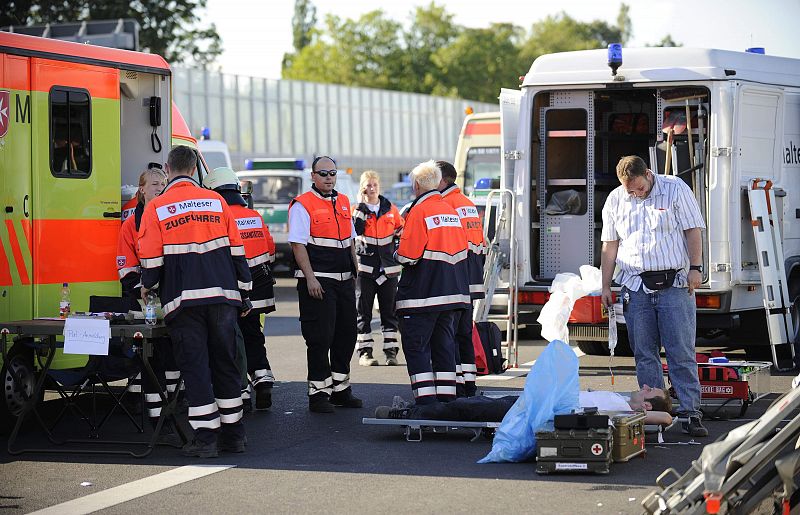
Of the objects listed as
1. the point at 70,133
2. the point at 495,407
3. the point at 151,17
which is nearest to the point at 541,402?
the point at 495,407

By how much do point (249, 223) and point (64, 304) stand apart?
1.67 m

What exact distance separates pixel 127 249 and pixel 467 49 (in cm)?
7123

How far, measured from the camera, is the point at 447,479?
7.19 meters

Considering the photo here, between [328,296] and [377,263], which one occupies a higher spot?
[377,263]

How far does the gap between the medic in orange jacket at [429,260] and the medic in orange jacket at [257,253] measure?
126 centimetres

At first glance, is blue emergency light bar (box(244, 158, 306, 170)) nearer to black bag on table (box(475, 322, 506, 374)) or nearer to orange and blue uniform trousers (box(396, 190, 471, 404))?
black bag on table (box(475, 322, 506, 374))

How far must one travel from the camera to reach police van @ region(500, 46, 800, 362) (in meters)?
11.2

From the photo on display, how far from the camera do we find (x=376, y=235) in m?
12.4

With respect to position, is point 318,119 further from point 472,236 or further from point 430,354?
point 430,354

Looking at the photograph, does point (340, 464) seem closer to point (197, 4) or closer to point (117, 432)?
point (117, 432)

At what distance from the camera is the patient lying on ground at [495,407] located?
26.6ft

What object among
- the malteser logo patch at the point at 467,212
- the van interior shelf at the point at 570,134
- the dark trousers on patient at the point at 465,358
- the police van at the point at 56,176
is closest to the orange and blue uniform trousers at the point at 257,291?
the police van at the point at 56,176

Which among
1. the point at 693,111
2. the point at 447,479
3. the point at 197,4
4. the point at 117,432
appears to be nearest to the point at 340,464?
the point at 447,479

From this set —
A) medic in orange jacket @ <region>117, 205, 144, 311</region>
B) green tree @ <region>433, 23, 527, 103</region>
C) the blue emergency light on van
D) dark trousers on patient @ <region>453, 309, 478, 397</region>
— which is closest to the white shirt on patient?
dark trousers on patient @ <region>453, 309, 478, 397</region>
